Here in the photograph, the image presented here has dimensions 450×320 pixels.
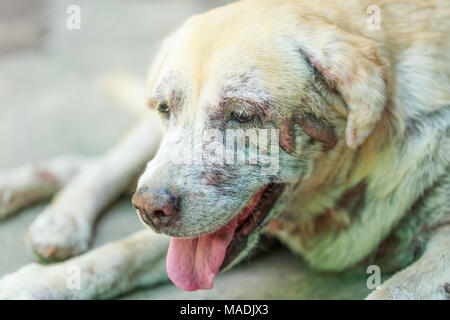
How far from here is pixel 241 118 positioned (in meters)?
2.39

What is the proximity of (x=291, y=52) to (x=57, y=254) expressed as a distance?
63.4 inches

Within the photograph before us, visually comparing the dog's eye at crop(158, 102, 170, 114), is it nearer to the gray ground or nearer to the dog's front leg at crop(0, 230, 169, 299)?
the dog's front leg at crop(0, 230, 169, 299)

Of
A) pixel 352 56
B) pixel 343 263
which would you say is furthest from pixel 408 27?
pixel 343 263

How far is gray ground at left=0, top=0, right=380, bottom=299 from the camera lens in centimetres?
294

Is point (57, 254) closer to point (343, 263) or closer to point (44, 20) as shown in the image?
point (343, 263)

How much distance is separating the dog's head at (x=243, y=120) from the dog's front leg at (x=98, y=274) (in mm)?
460

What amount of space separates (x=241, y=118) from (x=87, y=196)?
1444 mm

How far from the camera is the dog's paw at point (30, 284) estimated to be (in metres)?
2.66

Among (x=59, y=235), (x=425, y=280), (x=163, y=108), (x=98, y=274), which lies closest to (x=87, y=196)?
(x=59, y=235)

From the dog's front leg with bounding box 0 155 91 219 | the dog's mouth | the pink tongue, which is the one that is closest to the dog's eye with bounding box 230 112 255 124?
the dog's mouth

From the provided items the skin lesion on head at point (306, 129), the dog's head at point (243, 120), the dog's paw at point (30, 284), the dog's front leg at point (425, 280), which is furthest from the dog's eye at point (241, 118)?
the dog's paw at point (30, 284)

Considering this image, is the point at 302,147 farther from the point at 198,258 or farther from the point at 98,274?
the point at 98,274

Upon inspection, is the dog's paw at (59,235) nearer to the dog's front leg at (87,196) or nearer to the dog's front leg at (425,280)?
the dog's front leg at (87,196)

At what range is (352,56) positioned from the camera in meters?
2.31
